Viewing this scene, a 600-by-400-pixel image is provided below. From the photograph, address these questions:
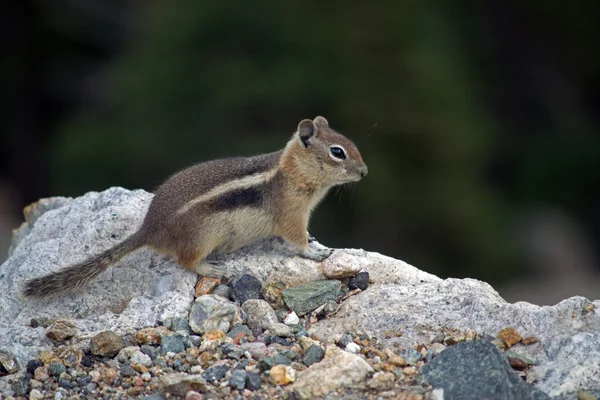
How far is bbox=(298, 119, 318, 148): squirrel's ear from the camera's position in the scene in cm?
805

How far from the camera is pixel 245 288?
22.4 ft

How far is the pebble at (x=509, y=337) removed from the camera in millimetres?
6027

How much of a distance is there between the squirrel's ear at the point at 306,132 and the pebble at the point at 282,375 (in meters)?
2.67

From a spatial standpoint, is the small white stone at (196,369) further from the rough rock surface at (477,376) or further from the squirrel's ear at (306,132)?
the squirrel's ear at (306,132)

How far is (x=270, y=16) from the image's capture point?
18.1 meters

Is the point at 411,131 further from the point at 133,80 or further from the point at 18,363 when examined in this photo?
the point at 18,363

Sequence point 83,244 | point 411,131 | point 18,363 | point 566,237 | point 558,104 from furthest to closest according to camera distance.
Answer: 1. point 558,104
2. point 566,237
3. point 411,131
4. point 83,244
5. point 18,363

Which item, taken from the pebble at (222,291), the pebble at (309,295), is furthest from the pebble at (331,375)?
the pebble at (222,291)

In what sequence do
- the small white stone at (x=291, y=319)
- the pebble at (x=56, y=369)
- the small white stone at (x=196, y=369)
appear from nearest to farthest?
the small white stone at (x=196, y=369), the pebble at (x=56, y=369), the small white stone at (x=291, y=319)

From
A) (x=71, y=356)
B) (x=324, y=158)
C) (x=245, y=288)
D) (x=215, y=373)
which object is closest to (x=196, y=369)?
(x=215, y=373)

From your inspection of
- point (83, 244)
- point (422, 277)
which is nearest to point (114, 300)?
point (83, 244)

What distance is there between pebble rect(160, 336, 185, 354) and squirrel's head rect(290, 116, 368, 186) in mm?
2197

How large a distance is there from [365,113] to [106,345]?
10893mm

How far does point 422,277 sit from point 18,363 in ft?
9.06
